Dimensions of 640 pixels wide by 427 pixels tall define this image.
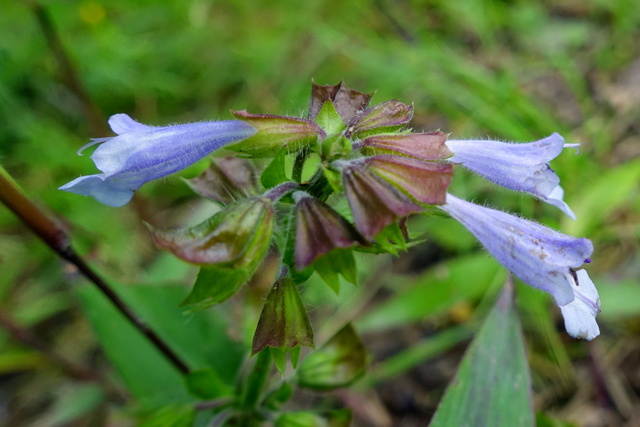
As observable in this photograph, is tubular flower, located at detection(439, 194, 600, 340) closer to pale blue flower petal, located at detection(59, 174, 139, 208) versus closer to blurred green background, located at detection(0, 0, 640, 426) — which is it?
pale blue flower petal, located at detection(59, 174, 139, 208)

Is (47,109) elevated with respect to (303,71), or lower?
elevated

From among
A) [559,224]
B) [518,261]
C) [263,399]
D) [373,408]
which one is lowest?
[373,408]

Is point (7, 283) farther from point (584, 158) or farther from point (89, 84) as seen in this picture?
point (584, 158)

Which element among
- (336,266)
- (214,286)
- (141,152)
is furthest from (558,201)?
(141,152)

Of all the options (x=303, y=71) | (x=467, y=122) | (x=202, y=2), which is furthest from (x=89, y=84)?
(x=467, y=122)

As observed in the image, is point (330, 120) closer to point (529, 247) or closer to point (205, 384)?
point (529, 247)

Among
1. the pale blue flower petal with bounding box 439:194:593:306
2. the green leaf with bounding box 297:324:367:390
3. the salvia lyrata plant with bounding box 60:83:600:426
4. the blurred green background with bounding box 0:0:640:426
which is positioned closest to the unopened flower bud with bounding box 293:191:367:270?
the salvia lyrata plant with bounding box 60:83:600:426
